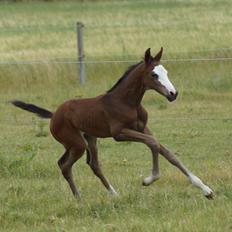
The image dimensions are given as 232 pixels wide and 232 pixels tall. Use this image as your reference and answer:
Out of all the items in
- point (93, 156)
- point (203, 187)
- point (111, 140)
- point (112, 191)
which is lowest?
point (111, 140)

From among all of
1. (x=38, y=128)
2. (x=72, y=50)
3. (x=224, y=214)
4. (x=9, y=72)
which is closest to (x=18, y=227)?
(x=224, y=214)

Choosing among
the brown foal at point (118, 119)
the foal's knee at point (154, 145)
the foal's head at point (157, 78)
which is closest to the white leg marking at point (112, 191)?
the brown foal at point (118, 119)

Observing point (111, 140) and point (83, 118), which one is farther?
point (111, 140)

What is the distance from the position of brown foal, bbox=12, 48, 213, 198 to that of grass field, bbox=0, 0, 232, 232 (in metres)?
0.36

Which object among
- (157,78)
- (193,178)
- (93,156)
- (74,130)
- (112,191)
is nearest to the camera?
(193,178)

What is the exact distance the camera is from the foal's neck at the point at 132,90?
8836 millimetres

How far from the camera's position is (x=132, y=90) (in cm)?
886

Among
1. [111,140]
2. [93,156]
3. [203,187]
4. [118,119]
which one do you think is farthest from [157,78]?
[111,140]

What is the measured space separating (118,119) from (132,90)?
13.3 inches

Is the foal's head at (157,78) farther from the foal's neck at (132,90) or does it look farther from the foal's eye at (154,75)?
the foal's neck at (132,90)

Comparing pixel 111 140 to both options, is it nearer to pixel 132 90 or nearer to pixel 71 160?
pixel 71 160

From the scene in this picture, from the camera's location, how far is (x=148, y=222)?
662cm

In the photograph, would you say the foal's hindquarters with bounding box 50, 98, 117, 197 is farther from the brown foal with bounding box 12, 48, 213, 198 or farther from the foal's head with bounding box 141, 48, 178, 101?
the foal's head with bounding box 141, 48, 178, 101

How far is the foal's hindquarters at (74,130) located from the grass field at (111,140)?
268 millimetres
